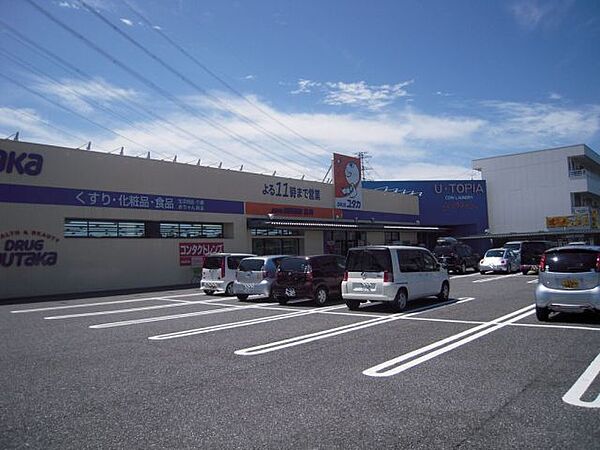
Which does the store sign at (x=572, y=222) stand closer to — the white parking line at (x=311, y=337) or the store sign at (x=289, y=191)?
the store sign at (x=289, y=191)

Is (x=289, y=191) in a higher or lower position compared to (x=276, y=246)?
higher

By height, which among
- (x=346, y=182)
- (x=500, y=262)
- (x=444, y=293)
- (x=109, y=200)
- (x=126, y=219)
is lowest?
(x=444, y=293)

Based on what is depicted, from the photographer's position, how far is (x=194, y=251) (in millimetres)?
26984

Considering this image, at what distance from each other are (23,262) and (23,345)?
1226 cm

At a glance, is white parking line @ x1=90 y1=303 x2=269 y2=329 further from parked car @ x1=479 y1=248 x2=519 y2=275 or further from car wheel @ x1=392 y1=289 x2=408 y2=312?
parked car @ x1=479 y1=248 x2=519 y2=275

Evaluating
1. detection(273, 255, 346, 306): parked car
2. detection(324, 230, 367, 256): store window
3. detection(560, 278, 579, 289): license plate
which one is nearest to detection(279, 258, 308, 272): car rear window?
detection(273, 255, 346, 306): parked car

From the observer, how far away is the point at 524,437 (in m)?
4.52

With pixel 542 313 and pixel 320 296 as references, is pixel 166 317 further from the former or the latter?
pixel 542 313

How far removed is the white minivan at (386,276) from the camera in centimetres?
1352

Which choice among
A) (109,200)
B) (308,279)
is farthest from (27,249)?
(308,279)

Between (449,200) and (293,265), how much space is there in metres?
35.7

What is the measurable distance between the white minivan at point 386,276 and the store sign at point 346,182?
21.7 meters

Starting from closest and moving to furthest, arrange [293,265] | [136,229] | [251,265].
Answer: [293,265] < [251,265] < [136,229]

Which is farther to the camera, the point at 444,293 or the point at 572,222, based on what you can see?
the point at 572,222
